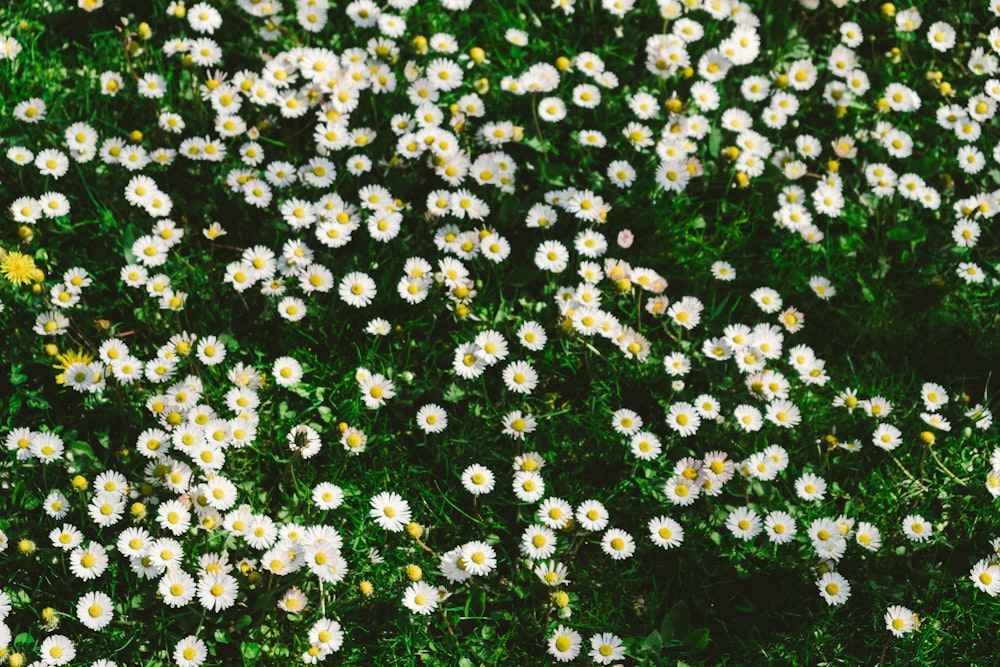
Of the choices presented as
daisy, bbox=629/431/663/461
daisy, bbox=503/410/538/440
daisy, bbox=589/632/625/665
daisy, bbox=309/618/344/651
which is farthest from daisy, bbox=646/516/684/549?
daisy, bbox=309/618/344/651

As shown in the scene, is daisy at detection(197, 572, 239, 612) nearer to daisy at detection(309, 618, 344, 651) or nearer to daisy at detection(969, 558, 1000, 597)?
daisy at detection(309, 618, 344, 651)

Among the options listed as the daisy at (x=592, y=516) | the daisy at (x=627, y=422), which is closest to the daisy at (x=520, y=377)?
the daisy at (x=627, y=422)

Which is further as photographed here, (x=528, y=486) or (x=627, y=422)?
(x=627, y=422)

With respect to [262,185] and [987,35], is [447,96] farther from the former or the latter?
[987,35]

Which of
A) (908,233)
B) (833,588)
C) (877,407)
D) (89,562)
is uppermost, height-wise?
(908,233)

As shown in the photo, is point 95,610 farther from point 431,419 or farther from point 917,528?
point 917,528

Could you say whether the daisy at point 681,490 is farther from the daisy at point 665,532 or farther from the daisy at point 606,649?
the daisy at point 606,649

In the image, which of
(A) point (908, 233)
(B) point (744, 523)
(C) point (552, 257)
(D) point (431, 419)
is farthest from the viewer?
(A) point (908, 233)

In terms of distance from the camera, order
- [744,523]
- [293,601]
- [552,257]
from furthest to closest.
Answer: [552,257] < [744,523] < [293,601]

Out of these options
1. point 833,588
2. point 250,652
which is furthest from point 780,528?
point 250,652
